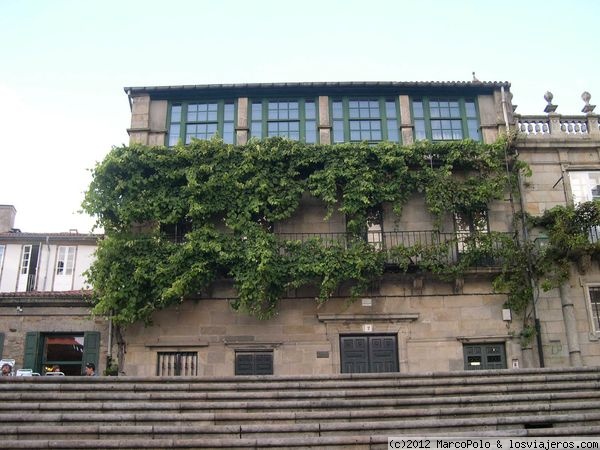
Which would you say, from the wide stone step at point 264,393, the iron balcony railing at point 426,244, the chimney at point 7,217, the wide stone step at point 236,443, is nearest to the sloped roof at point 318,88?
the iron balcony railing at point 426,244

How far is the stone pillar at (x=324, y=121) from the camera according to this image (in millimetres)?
21609

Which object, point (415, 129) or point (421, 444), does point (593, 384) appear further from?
point (415, 129)

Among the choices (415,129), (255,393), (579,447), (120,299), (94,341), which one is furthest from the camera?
(415,129)

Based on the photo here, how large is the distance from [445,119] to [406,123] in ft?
4.45

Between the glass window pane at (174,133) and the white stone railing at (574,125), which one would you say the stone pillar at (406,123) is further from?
the glass window pane at (174,133)

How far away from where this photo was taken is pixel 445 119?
72.7 feet

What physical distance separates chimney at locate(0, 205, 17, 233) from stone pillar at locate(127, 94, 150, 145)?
9.99 m

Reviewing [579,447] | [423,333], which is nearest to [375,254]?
[423,333]

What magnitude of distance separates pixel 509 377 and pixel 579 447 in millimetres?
3121

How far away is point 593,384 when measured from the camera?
1441 cm

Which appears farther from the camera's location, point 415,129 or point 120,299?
point 415,129

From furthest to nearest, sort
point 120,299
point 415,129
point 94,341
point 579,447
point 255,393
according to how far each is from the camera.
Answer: point 415,129 < point 94,341 < point 120,299 < point 255,393 < point 579,447

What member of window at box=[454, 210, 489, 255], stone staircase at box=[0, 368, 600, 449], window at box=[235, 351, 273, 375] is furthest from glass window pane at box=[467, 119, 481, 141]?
window at box=[235, 351, 273, 375]

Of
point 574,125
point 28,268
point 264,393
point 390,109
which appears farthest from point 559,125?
point 28,268
